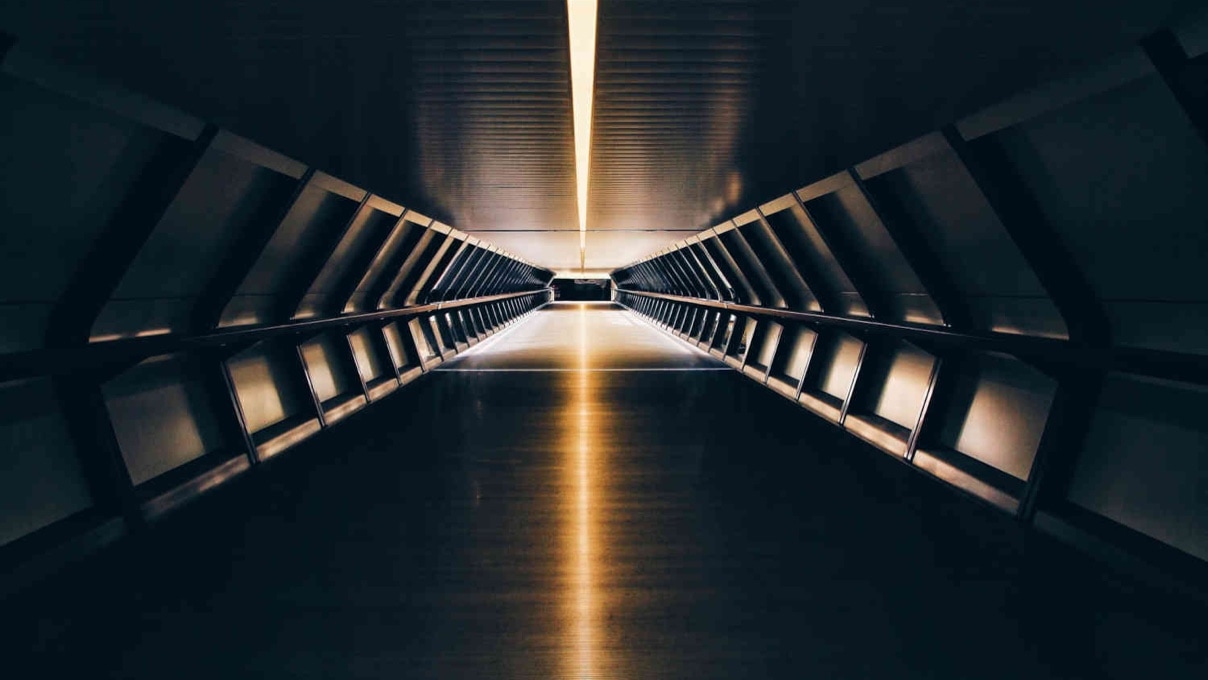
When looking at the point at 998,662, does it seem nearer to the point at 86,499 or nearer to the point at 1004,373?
the point at 1004,373

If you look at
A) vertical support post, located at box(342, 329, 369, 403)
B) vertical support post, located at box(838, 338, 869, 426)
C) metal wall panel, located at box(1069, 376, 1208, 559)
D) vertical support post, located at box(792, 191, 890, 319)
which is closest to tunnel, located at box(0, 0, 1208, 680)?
metal wall panel, located at box(1069, 376, 1208, 559)

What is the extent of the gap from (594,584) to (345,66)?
2945 millimetres

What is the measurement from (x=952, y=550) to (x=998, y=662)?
0.95 m

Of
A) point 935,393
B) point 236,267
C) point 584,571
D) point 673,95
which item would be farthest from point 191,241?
→ point 935,393

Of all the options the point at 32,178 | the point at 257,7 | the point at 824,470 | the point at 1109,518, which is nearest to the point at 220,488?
the point at 32,178

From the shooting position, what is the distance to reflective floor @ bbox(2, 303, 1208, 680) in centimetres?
210

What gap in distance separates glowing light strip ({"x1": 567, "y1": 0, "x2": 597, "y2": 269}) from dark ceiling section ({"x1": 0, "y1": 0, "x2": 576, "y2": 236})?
66 millimetres

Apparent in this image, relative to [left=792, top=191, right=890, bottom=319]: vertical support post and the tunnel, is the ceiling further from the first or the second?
[left=792, top=191, right=890, bottom=319]: vertical support post

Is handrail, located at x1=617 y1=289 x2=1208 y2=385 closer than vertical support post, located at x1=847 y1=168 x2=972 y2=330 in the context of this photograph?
Yes

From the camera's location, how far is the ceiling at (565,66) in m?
2.55

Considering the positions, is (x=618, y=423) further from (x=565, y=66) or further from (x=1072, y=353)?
(x=1072, y=353)

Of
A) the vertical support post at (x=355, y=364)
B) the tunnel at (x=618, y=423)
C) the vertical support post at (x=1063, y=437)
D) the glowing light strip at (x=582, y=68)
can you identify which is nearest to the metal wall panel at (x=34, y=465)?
the tunnel at (x=618, y=423)

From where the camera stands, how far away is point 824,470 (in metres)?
4.27

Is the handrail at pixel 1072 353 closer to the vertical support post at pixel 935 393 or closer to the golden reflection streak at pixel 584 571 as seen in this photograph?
the vertical support post at pixel 935 393
